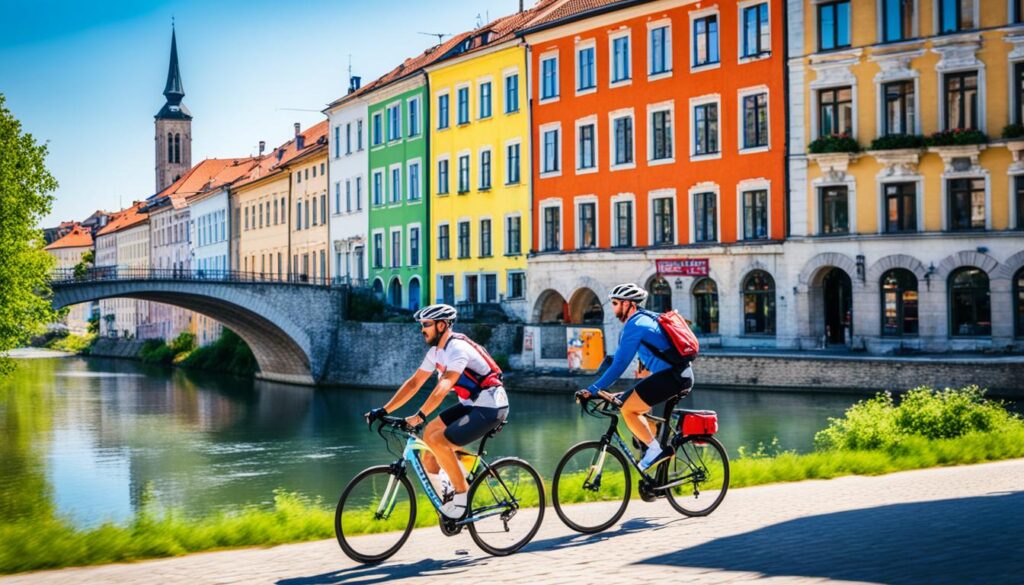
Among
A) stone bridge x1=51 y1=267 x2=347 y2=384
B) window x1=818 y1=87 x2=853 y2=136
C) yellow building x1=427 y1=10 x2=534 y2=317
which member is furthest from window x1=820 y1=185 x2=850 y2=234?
stone bridge x1=51 y1=267 x2=347 y2=384

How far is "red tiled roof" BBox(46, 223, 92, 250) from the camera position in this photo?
15150cm

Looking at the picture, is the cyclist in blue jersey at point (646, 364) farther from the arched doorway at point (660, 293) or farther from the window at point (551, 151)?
the window at point (551, 151)

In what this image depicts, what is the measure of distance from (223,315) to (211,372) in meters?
11.5

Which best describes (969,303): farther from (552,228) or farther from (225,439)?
(225,439)

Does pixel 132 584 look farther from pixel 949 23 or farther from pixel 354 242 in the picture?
pixel 354 242

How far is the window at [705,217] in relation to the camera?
4100cm

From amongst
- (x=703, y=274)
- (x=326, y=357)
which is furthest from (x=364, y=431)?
(x=326, y=357)

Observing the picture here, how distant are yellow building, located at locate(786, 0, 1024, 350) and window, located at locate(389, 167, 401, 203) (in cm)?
2292

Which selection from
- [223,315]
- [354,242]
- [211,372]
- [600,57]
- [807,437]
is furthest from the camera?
[211,372]

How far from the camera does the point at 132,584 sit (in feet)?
24.8

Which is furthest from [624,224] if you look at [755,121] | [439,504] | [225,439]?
[439,504]

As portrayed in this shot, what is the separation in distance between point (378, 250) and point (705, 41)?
74.2 feet

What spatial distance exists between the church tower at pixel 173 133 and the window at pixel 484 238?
89.4m

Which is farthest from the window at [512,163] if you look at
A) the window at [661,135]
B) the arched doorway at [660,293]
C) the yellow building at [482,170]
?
the arched doorway at [660,293]
